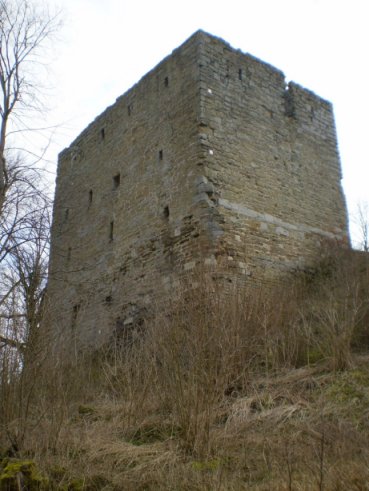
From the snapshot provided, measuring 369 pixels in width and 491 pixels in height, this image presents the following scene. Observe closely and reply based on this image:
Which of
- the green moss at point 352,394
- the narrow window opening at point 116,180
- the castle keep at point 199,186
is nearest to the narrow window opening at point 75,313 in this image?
the castle keep at point 199,186

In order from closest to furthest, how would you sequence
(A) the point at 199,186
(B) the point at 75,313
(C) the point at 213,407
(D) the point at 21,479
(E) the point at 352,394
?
(D) the point at 21,479 < (C) the point at 213,407 < (E) the point at 352,394 < (A) the point at 199,186 < (B) the point at 75,313

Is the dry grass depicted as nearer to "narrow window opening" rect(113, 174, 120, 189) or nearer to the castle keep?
the castle keep

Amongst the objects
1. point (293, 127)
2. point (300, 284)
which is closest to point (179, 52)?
point (293, 127)

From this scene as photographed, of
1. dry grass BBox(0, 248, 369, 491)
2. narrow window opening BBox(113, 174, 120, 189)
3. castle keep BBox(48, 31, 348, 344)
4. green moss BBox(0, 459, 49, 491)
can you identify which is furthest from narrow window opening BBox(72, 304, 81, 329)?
green moss BBox(0, 459, 49, 491)

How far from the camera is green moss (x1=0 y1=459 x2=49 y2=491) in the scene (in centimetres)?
379

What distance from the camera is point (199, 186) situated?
8.76m

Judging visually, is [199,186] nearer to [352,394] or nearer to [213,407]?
[352,394]

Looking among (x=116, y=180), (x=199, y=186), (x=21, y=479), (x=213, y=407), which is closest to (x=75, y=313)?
(x=116, y=180)

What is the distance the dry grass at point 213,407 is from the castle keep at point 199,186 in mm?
2221

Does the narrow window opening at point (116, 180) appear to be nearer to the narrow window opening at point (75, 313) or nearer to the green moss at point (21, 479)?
the narrow window opening at point (75, 313)

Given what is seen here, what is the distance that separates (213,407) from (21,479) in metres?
1.61

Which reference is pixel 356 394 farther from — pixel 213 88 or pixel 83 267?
pixel 83 267

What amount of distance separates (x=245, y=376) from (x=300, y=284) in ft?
12.7

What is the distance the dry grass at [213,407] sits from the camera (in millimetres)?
3783
